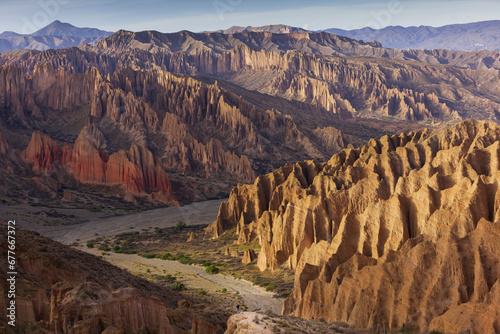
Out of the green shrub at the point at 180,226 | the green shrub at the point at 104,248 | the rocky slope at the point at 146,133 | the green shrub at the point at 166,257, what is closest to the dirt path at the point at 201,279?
the green shrub at the point at 166,257

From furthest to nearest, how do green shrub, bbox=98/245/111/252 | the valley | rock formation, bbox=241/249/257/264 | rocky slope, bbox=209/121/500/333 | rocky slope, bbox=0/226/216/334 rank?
green shrub, bbox=98/245/111/252, rock formation, bbox=241/249/257/264, rocky slope, bbox=209/121/500/333, the valley, rocky slope, bbox=0/226/216/334

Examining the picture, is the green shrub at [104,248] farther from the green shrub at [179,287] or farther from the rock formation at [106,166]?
the rock formation at [106,166]

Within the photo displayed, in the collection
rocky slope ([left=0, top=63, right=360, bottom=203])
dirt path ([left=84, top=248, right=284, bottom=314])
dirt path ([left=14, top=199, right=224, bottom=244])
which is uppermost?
rocky slope ([left=0, top=63, right=360, bottom=203])

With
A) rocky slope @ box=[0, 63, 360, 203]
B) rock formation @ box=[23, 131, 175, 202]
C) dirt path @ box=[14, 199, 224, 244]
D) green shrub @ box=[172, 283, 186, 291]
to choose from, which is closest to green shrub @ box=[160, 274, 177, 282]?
green shrub @ box=[172, 283, 186, 291]

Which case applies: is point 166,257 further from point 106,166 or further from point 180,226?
point 106,166

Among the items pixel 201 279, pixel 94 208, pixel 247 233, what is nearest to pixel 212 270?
pixel 201 279

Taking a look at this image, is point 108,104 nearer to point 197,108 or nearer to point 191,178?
point 197,108

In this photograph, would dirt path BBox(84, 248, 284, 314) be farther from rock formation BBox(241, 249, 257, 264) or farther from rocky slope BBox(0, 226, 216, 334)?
rocky slope BBox(0, 226, 216, 334)
